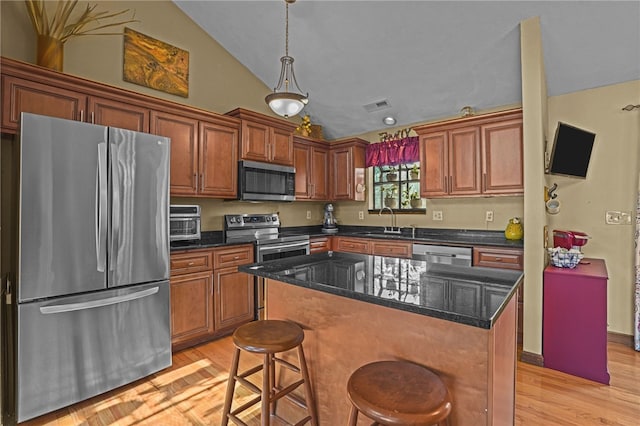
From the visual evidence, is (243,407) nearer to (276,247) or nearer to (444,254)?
(276,247)

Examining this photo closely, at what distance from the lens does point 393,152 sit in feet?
14.5

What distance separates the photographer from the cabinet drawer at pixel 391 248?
3.69 m

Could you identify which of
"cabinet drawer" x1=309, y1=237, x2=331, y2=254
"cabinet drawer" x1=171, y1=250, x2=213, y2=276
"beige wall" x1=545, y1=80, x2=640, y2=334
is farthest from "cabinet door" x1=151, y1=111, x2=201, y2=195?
"beige wall" x1=545, y1=80, x2=640, y2=334

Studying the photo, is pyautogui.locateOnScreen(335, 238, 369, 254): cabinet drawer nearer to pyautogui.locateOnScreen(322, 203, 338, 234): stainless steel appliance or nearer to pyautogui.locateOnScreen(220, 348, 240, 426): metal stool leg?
pyautogui.locateOnScreen(322, 203, 338, 234): stainless steel appliance

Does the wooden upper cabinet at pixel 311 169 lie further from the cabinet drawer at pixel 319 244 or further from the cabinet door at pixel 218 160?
the cabinet door at pixel 218 160

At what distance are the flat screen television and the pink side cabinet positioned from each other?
0.87m

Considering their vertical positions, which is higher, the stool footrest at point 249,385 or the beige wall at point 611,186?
the beige wall at point 611,186

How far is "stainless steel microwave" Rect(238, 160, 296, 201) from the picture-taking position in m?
3.58

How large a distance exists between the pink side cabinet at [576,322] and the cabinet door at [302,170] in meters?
2.89

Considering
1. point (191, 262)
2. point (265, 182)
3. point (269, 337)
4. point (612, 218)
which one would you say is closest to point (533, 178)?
point (612, 218)

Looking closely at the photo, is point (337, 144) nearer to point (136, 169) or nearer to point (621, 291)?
point (136, 169)

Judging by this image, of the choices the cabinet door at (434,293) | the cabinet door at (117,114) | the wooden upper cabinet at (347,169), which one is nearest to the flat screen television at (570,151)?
the cabinet door at (434,293)

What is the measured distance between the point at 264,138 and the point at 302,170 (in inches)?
33.3

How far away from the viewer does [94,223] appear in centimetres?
211
